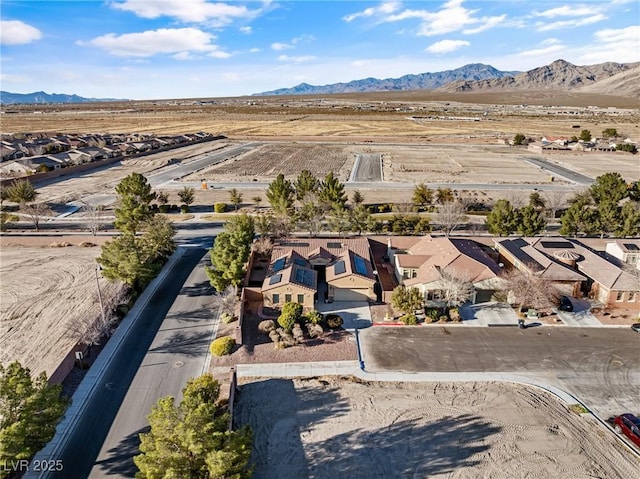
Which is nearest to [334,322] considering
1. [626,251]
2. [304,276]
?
[304,276]

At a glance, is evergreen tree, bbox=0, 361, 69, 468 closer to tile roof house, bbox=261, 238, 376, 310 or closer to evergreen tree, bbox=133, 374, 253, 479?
evergreen tree, bbox=133, 374, 253, 479

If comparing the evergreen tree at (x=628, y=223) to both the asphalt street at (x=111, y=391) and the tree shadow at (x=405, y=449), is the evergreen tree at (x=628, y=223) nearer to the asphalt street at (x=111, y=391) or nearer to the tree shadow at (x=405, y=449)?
the tree shadow at (x=405, y=449)

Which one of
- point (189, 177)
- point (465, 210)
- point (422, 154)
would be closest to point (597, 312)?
point (465, 210)

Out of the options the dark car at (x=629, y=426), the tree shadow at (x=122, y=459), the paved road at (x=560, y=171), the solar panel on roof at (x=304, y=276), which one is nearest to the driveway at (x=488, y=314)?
the dark car at (x=629, y=426)

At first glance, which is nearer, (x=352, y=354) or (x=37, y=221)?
(x=352, y=354)

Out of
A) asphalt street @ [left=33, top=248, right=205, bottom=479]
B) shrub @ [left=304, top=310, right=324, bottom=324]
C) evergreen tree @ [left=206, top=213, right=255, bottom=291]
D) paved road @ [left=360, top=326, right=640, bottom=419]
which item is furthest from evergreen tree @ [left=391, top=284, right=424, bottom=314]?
asphalt street @ [left=33, top=248, right=205, bottom=479]

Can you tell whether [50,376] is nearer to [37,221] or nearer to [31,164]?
[37,221]
